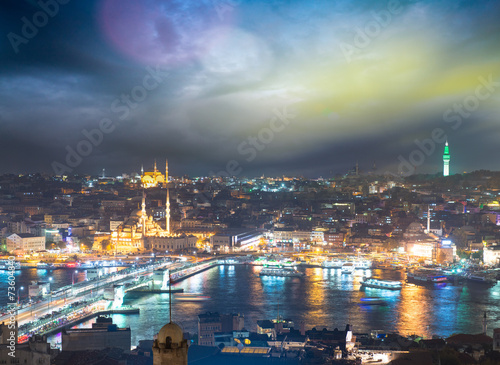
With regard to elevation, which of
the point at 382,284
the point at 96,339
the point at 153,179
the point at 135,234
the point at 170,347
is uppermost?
the point at 153,179

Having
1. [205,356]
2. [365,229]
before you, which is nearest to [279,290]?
[205,356]

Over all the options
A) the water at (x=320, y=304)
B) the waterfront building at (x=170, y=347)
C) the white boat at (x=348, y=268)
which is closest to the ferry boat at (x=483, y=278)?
the water at (x=320, y=304)

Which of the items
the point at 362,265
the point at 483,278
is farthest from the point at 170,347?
the point at 362,265

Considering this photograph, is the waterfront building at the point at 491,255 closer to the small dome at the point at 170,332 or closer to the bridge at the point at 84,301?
the bridge at the point at 84,301

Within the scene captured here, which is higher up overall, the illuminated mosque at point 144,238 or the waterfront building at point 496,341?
the illuminated mosque at point 144,238

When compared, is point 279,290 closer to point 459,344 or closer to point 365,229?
point 459,344

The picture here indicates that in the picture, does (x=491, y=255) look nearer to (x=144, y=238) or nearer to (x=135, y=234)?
(x=144, y=238)
